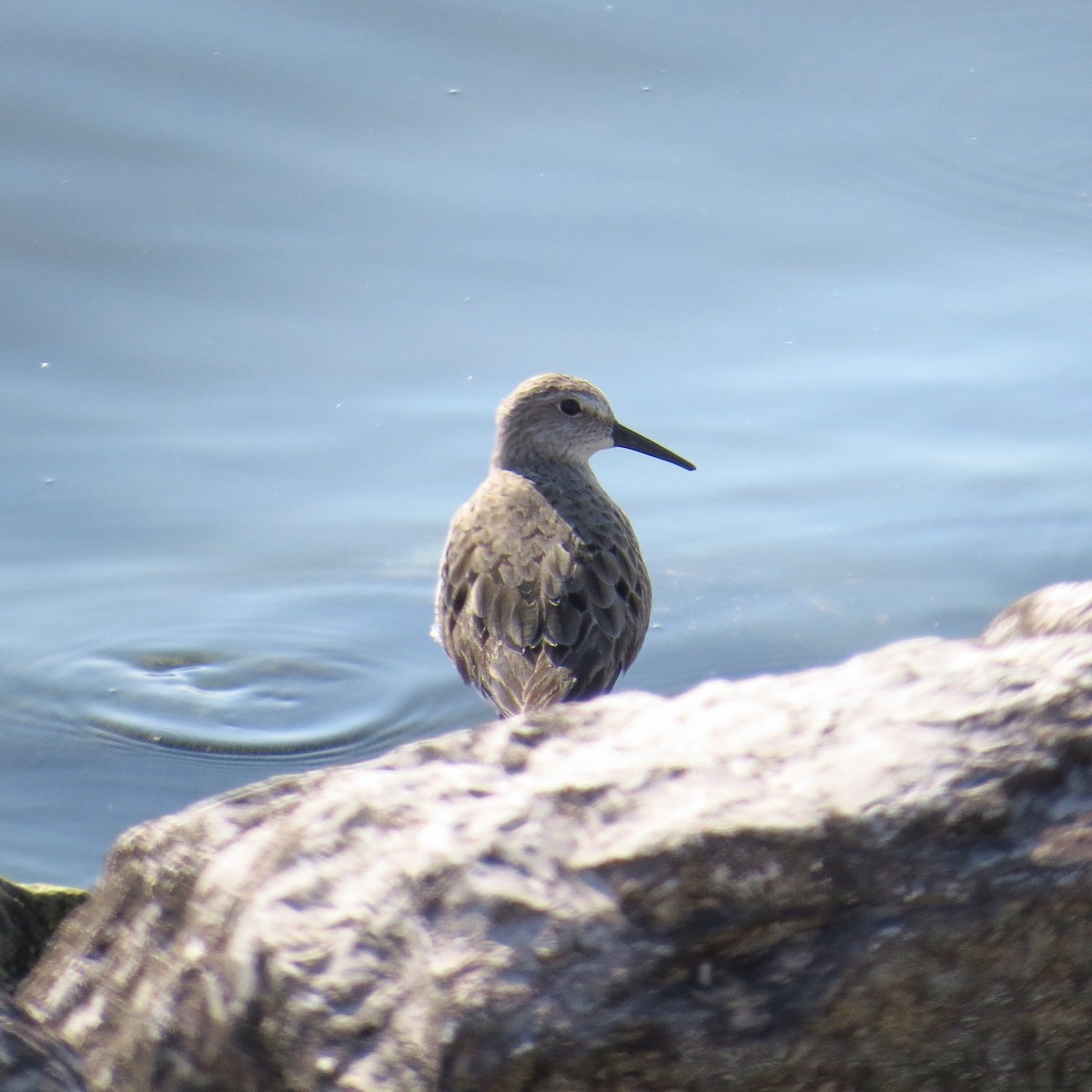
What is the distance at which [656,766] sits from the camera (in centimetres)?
231

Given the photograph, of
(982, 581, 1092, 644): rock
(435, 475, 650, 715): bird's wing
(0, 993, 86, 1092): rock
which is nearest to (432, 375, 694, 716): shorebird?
(435, 475, 650, 715): bird's wing

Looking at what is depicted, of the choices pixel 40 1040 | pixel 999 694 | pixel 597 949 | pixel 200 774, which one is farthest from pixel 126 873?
pixel 200 774

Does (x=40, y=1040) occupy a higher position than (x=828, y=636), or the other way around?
(x=828, y=636)

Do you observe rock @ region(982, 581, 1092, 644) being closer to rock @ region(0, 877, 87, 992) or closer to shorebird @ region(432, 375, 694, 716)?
rock @ region(0, 877, 87, 992)

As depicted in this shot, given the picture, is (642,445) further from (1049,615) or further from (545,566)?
(1049,615)

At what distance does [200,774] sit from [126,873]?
211cm

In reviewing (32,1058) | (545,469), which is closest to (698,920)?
(32,1058)

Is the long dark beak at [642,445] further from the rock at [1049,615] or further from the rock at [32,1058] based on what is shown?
the rock at [32,1058]

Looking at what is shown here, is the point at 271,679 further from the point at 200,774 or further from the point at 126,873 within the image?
the point at 126,873

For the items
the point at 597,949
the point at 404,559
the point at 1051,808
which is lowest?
the point at 597,949

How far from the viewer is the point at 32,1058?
7.75 feet

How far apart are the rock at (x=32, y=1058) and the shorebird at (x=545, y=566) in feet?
8.09

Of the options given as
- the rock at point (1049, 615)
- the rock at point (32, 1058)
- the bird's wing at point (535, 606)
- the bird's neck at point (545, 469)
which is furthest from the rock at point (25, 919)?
the bird's neck at point (545, 469)

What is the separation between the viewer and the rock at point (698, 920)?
213 centimetres
